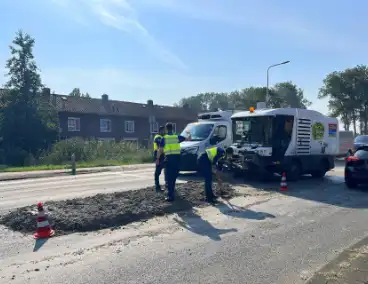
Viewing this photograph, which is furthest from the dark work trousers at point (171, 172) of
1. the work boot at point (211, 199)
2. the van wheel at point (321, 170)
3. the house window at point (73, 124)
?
the house window at point (73, 124)

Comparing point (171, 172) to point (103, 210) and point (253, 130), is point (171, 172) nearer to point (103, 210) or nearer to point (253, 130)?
point (103, 210)

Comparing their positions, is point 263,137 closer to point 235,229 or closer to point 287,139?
point 287,139

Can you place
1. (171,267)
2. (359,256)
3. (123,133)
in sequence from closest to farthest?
1. (171,267)
2. (359,256)
3. (123,133)

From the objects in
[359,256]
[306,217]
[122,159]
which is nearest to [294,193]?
[306,217]

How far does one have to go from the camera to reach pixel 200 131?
50.4 feet

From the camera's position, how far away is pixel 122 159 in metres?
26.8

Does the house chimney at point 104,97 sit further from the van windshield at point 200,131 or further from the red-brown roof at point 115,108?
the van windshield at point 200,131

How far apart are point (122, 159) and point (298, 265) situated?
73.7 ft

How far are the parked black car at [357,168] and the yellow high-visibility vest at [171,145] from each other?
19.5ft

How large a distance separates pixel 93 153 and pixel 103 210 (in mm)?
20422

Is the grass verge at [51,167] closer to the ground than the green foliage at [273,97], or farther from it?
closer to the ground

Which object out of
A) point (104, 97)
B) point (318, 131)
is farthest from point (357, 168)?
point (104, 97)

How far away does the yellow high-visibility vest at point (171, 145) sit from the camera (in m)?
9.44

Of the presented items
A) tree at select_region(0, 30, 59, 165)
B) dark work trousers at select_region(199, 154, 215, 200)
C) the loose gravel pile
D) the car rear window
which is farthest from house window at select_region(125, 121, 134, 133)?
dark work trousers at select_region(199, 154, 215, 200)
